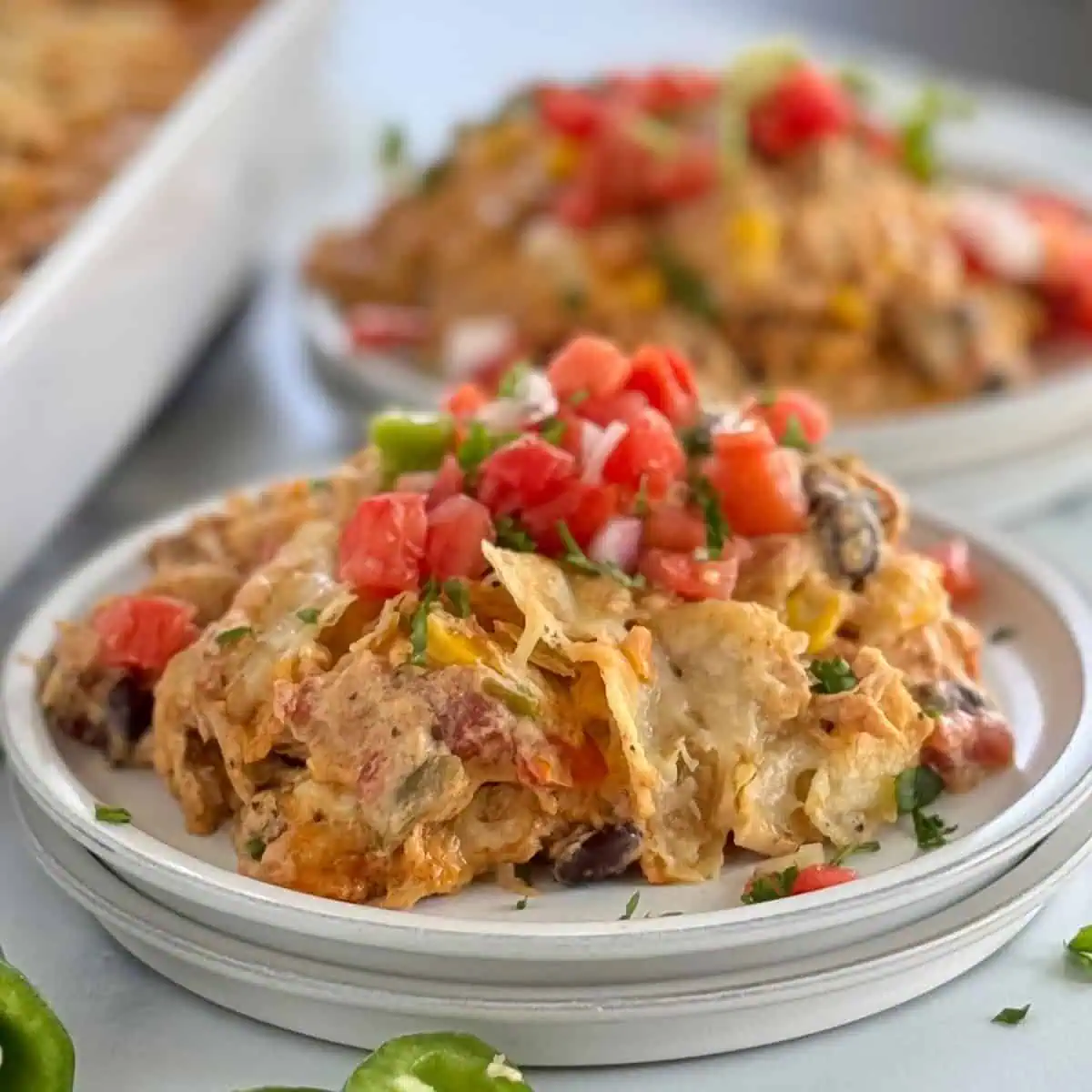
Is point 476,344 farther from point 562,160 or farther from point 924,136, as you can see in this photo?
point 924,136

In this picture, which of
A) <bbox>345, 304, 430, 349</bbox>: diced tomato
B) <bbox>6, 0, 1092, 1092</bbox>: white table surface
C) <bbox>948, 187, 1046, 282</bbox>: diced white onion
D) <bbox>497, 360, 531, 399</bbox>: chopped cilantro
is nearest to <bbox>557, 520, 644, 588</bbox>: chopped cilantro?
<bbox>497, 360, 531, 399</bbox>: chopped cilantro

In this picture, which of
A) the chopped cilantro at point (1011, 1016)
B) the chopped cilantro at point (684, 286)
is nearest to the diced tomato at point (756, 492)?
the chopped cilantro at point (1011, 1016)

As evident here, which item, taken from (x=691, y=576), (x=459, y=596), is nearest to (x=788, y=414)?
(x=691, y=576)

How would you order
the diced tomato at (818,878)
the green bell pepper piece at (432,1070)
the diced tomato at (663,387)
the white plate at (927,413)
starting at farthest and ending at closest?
the white plate at (927,413), the diced tomato at (663,387), the diced tomato at (818,878), the green bell pepper piece at (432,1070)

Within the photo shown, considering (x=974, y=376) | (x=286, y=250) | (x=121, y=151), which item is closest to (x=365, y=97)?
(x=286, y=250)

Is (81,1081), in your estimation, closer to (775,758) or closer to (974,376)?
(775,758)

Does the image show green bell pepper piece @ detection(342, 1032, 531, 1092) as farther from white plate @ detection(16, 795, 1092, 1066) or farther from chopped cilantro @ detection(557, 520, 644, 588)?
chopped cilantro @ detection(557, 520, 644, 588)

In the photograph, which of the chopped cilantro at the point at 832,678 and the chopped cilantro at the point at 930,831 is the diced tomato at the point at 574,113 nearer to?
the chopped cilantro at the point at 832,678
